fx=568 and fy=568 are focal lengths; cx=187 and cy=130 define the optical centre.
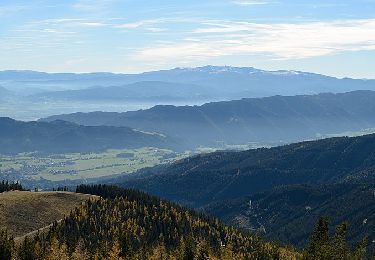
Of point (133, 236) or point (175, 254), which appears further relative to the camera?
point (133, 236)

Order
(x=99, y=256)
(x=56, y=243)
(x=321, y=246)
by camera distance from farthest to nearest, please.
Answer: (x=56, y=243)
(x=99, y=256)
(x=321, y=246)

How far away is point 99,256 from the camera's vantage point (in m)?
146

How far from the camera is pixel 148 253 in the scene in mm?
164625

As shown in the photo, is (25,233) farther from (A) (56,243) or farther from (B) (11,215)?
(A) (56,243)

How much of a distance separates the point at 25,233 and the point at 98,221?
25.5m

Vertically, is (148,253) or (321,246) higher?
(321,246)

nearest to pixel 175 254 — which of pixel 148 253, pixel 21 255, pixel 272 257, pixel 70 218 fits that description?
pixel 148 253

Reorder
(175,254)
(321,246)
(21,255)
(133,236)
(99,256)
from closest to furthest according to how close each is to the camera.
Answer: (321,246) < (21,255) < (99,256) < (175,254) < (133,236)

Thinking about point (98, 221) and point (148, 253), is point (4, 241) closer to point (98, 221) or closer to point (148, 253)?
point (148, 253)

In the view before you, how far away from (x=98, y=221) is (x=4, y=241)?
239 ft

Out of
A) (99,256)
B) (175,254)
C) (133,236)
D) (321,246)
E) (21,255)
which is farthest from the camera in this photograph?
(133,236)

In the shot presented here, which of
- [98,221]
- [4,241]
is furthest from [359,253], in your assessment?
[98,221]

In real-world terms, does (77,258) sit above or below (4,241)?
below

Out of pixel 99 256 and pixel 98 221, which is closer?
pixel 99 256
